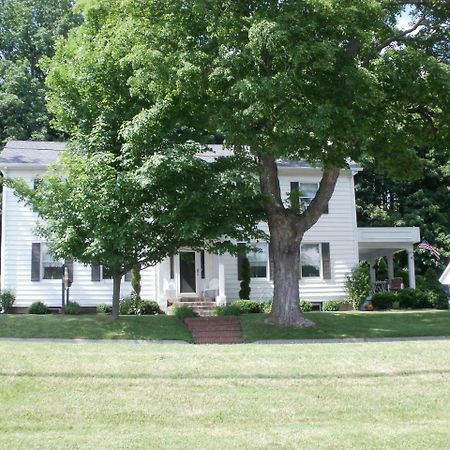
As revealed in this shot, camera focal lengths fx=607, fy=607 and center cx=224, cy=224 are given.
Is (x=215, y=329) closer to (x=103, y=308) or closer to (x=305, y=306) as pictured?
(x=305, y=306)

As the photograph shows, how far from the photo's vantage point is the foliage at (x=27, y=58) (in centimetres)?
3880

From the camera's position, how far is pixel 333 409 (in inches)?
317

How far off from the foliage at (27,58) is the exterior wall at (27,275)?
12828 mm

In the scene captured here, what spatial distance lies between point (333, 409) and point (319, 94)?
10.2 meters

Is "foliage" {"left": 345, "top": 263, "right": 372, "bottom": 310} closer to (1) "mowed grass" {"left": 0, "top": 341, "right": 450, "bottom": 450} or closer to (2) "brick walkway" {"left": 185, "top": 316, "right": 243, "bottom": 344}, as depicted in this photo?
(2) "brick walkway" {"left": 185, "top": 316, "right": 243, "bottom": 344}

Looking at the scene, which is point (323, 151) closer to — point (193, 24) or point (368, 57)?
point (368, 57)

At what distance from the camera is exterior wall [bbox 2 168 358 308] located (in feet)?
84.5

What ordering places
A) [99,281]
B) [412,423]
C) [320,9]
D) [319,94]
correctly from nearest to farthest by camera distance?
[412,423] → [320,9] → [319,94] → [99,281]

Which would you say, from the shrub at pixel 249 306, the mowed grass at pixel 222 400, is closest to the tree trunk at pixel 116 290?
the shrub at pixel 249 306

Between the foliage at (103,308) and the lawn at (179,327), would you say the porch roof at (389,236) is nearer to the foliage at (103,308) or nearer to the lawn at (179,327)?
the lawn at (179,327)

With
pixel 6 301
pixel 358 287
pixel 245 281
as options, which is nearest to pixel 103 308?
pixel 6 301

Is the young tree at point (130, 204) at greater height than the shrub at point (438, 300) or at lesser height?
greater

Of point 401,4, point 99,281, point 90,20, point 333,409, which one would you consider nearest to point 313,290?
point 99,281

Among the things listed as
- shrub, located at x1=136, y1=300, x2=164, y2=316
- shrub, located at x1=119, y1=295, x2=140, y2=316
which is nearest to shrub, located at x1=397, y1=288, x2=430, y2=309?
shrub, located at x1=136, y1=300, x2=164, y2=316
